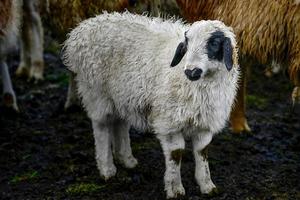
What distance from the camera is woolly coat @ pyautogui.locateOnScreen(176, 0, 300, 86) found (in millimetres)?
6527

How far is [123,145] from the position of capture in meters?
6.92

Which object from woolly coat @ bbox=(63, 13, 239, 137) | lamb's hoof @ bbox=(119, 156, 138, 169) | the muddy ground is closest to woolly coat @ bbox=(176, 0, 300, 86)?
woolly coat @ bbox=(63, 13, 239, 137)

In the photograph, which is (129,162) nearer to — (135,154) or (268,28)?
(135,154)

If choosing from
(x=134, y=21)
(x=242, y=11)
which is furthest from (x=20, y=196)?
(x=242, y=11)

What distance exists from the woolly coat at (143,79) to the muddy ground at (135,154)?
0.72m

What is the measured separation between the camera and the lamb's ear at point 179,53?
572 cm

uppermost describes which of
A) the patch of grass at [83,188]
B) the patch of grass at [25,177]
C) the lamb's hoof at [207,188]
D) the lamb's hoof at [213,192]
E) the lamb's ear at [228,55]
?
the lamb's ear at [228,55]

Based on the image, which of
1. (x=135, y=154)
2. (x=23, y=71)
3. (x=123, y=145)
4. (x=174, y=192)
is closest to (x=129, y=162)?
(x=123, y=145)

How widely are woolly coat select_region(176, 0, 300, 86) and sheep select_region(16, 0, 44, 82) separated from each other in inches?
150

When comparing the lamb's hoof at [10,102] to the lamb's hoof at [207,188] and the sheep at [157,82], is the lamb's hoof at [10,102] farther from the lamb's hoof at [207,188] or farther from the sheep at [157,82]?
the lamb's hoof at [207,188]

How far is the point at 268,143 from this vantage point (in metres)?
8.00

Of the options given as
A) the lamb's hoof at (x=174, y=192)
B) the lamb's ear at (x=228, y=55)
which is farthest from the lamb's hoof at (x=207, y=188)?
the lamb's ear at (x=228, y=55)

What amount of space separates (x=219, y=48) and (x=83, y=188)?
2.09 metres

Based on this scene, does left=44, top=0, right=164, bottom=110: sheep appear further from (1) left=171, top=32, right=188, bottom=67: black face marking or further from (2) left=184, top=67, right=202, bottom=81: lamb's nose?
(2) left=184, top=67, right=202, bottom=81: lamb's nose
